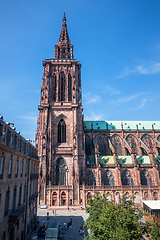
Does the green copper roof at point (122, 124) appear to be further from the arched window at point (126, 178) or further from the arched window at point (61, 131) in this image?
the arched window at point (126, 178)

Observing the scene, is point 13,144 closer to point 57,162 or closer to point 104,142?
point 57,162

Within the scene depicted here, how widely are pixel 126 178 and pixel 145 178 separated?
20.5ft

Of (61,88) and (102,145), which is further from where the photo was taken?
(102,145)

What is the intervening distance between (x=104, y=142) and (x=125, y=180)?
53.7 ft

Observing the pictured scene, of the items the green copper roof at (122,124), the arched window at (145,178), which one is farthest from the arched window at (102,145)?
the arched window at (145,178)

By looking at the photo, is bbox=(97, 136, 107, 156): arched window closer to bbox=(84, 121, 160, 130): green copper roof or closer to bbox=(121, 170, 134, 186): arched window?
bbox=(84, 121, 160, 130): green copper roof

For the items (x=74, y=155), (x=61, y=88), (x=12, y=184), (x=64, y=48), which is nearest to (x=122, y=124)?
(x=61, y=88)

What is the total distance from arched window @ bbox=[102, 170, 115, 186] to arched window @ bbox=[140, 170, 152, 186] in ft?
32.0

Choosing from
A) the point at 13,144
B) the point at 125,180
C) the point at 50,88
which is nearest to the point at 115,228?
the point at 13,144

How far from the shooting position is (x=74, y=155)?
49.7 m

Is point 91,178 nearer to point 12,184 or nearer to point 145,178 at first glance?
point 145,178

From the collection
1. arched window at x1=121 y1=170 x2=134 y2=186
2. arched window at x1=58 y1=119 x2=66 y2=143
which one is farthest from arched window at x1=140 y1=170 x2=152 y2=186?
arched window at x1=58 y1=119 x2=66 y2=143

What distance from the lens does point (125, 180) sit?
5350 centimetres

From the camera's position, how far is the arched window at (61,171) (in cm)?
4956
